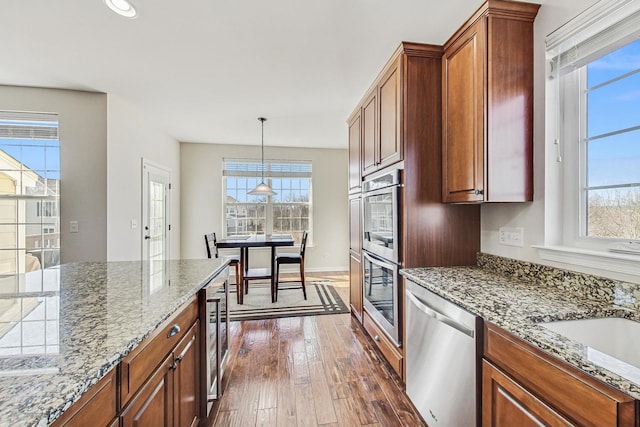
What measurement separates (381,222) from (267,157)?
380 centimetres

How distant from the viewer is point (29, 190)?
306cm

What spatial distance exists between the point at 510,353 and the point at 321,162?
16.4 feet

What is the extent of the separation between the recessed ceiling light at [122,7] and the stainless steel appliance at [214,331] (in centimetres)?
182

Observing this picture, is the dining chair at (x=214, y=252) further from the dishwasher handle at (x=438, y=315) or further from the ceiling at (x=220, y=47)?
the dishwasher handle at (x=438, y=315)

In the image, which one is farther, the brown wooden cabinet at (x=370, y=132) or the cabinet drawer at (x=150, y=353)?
the brown wooden cabinet at (x=370, y=132)

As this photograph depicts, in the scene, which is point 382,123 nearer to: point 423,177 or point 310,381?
point 423,177

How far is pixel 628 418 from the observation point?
68 centimetres

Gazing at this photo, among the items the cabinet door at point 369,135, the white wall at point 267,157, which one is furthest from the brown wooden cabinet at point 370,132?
the white wall at point 267,157

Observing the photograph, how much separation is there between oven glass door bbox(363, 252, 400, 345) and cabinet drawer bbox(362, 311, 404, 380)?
6 centimetres

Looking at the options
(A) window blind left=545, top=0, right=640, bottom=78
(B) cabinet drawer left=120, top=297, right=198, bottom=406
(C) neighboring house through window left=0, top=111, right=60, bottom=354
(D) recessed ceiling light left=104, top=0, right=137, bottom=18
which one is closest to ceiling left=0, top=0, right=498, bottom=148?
(D) recessed ceiling light left=104, top=0, right=137, bottom=18

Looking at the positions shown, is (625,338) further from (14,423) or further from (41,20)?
(41,20)

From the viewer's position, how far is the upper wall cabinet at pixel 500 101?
1.52 meters

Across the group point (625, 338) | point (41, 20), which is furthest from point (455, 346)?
point (41, 20)

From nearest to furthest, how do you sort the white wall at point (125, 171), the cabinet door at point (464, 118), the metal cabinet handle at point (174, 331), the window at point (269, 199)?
the metal cabinet handle at point (174, 331) < the cabinet door at point (464, 118) < the white wall at point (125, 171) < the window at point (269, 199)
